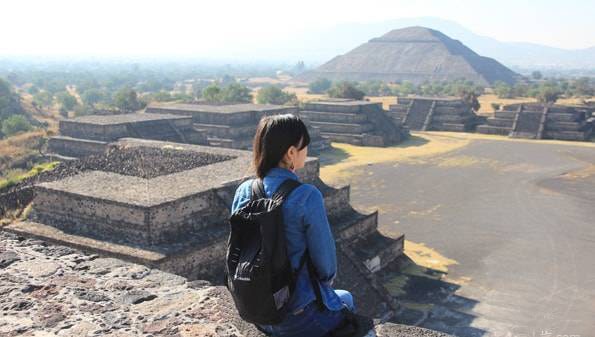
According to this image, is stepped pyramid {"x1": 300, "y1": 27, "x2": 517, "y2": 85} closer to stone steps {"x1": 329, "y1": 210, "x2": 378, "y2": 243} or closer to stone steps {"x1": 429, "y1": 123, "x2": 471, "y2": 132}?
stone steps {"x1": 429, "y1": 123, "x2": 471, "y2": 132}

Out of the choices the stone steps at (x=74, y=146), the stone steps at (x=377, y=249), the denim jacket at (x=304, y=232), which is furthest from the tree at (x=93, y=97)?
the denim jacket at (x=304, y=232)

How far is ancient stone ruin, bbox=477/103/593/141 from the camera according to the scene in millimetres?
37344

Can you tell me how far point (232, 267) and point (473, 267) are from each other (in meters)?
11.7

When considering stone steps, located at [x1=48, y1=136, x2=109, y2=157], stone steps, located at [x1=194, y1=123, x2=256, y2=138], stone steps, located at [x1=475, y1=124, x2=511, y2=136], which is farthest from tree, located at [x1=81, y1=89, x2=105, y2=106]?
stone steps, located at [x1=48, y1=136, x2=109, y2=157]

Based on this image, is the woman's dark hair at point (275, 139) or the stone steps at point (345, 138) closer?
the woman's dark hair at point (275, 139)

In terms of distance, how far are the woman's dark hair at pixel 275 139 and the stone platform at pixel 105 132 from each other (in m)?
17.7

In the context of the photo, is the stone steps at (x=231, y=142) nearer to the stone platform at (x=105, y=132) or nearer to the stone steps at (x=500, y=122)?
the stone platform at (x=105, y=132)

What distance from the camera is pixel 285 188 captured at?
3.07 metres

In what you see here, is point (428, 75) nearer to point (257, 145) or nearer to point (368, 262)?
point (368, 262)

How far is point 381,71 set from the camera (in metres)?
Result: 115

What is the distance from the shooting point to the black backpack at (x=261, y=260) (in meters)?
2.93

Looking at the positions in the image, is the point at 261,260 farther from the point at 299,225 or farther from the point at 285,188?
the point at 285,188

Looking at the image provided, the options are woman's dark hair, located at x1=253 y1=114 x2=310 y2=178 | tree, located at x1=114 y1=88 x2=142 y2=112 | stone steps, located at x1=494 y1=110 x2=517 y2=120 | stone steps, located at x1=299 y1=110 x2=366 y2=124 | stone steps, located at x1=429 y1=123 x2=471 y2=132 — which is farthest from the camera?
stone steps, located at x1=429 y1=123 x2=471 y2=132

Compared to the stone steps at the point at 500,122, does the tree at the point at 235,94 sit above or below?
above
